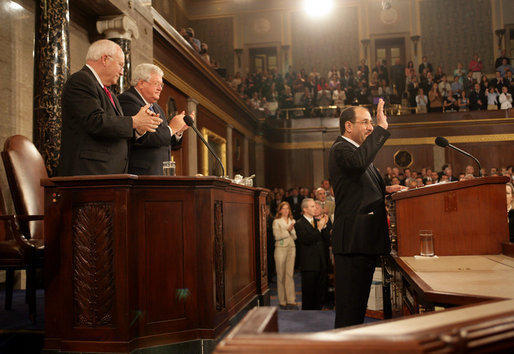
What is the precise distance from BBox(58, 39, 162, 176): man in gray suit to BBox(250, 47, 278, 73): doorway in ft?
48.2

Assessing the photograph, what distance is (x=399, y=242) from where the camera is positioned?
107 inches

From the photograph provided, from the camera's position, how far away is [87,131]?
2.33 metres

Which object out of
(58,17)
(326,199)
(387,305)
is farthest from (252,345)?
(326,199)

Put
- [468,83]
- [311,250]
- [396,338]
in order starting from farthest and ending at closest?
[468,83] < [311,250] < [396,338]

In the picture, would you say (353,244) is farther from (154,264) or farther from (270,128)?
(270,128)

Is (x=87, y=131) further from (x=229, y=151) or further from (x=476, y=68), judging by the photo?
(x=476, y=68)

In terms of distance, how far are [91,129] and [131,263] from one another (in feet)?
2.20

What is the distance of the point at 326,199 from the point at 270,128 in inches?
212

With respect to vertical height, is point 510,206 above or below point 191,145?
below

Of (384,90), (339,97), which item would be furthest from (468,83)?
(339,97)

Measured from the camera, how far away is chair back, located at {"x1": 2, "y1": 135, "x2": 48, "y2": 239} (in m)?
3.26

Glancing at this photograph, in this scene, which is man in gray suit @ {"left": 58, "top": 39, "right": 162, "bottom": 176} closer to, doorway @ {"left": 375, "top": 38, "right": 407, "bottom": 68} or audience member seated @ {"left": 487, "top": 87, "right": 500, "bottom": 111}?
audience member seated @ {"left": 487, "top": 87, "right": 500, "bottom": 111}

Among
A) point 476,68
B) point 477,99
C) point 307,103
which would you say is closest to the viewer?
point 477,99

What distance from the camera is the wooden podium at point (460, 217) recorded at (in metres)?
2.50
